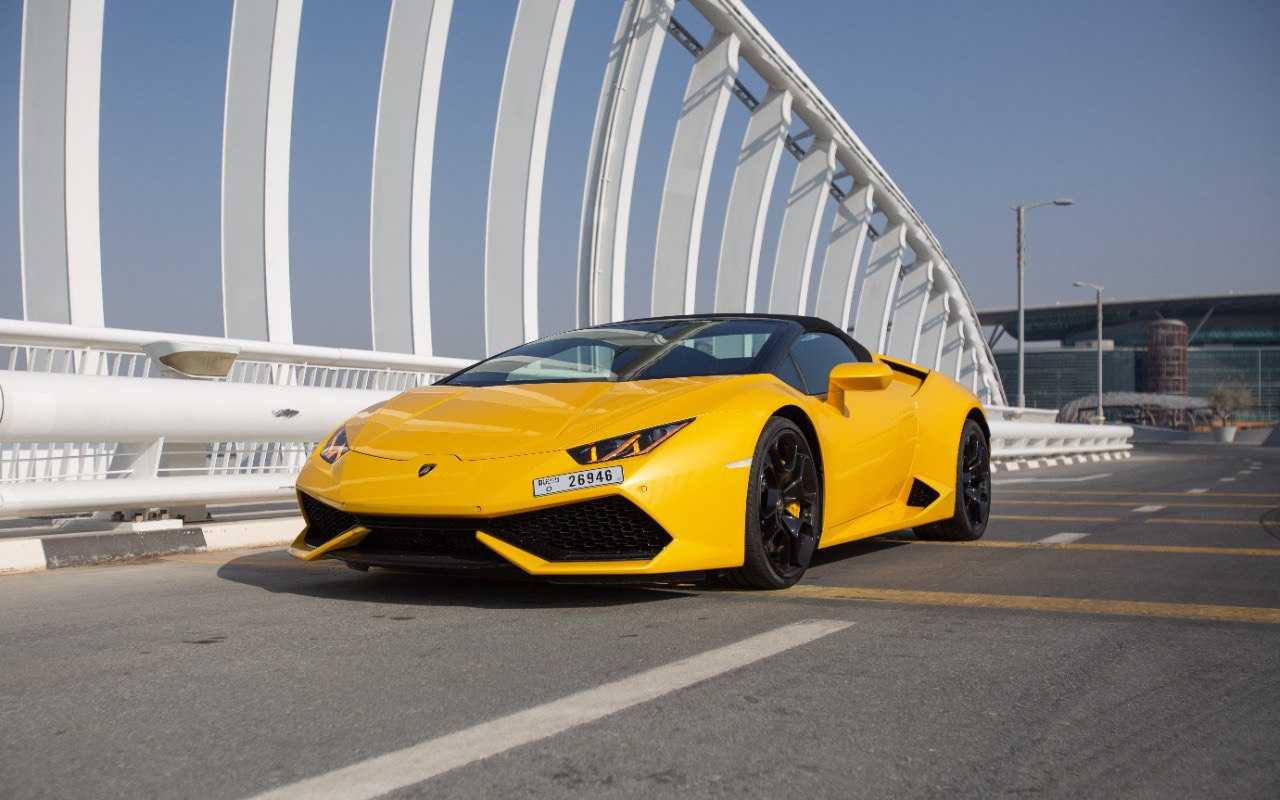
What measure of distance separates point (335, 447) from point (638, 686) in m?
2.36

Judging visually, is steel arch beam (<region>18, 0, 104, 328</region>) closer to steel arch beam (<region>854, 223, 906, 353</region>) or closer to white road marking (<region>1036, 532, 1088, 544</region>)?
white road marking (<region>1036, 532, 1088, 544</region>)

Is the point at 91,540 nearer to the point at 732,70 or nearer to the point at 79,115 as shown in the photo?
the point at 79,115

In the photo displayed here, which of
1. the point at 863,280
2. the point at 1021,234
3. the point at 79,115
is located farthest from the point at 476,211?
the point at 1021,234

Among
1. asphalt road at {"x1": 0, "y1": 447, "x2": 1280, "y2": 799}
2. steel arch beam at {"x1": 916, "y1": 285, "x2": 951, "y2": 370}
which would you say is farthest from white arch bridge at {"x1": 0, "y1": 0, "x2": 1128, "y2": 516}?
steel arch beam at {"x1": 916, "y1": 285, "x2": 951, "y2": 370}

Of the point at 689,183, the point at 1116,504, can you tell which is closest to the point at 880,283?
the point at 689,183

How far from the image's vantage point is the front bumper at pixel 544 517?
4297 mm

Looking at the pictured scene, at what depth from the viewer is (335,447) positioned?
509cm

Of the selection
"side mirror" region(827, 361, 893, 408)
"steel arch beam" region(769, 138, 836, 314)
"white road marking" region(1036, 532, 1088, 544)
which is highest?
→ "steel arch beam" region(769, 138, 836, 314)

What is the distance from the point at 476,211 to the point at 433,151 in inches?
70.0

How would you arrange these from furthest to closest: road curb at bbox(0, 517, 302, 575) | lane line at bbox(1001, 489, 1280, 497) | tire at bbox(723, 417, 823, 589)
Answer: lane line at bbox(1001, 489, 1280, 497)
road curb at bbox(0, 517, 302, 575)
tire at bbox(723, 417, 823, 589)

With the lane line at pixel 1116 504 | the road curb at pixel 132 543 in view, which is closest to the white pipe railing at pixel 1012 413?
the lane line at pixel 1116 504

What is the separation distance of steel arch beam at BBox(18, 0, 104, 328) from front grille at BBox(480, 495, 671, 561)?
4.95 m

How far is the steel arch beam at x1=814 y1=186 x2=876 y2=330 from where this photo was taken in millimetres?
25859

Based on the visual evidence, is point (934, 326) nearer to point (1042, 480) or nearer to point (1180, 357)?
point (1042, 480)
